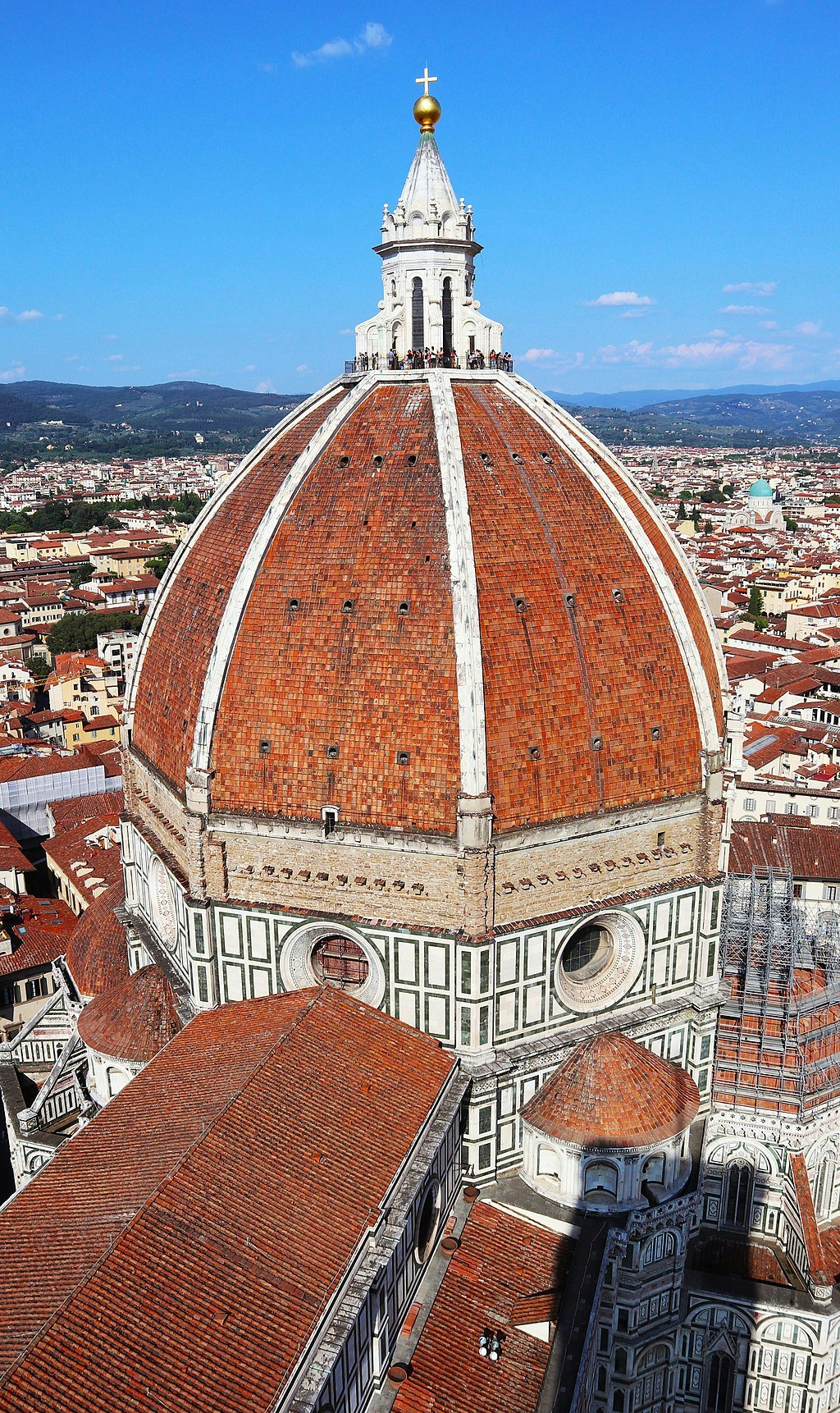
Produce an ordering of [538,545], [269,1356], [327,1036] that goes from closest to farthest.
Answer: [269,1356], [327,1036], [538,545]

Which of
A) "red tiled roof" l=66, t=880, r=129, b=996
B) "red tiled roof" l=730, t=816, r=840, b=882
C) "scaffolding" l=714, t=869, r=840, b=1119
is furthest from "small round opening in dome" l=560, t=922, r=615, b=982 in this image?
"red tiled roof" l=730, t=816, r=840, b=882

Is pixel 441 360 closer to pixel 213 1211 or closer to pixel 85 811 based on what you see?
pixel 213 1211

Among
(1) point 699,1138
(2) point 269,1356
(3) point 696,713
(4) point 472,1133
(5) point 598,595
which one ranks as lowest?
(1) point 699,1138

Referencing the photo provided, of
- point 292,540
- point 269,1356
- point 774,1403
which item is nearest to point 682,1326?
point 774,1403

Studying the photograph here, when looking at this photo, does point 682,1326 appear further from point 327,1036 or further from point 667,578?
point 667,578

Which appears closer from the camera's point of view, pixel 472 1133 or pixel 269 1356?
pixel 269 1356

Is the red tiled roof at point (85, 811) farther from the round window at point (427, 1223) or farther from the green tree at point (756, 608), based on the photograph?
the green tree at point (756, 608)

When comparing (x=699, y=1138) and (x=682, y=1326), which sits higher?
(x=699, y=1138)
